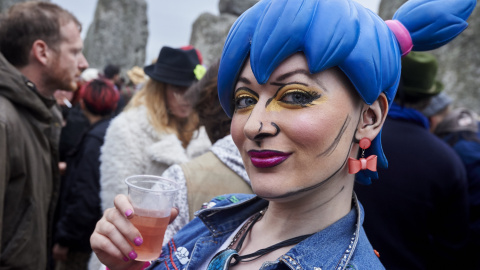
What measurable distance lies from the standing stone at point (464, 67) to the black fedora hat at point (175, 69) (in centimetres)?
645

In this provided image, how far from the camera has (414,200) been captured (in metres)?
2.21

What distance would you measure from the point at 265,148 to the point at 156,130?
1927 millimetres

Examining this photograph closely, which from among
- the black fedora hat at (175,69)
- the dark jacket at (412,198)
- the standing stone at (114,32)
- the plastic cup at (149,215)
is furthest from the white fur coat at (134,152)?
the standing stone at (114,32)

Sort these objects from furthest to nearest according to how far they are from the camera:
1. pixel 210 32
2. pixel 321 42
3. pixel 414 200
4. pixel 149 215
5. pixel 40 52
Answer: pixel 210 32, pixel 40 52, pixel 414 200, pixel 149 215, pixel 321 42

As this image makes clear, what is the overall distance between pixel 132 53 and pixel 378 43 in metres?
12.9

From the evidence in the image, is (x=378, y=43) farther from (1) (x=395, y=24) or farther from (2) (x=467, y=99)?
(2) (x=467, y=99)

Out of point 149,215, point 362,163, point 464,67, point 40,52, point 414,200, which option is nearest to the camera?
point 362,163

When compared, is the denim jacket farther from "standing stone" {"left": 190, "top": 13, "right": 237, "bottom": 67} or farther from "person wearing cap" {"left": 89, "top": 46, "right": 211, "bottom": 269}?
"standing stone" {"left": 190, "top": 13, "right": 237, "bottom": 67}

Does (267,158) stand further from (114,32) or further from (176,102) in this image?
(114,32)

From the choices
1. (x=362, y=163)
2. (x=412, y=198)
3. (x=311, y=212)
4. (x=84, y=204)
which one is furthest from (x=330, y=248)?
(x=84, y=204)

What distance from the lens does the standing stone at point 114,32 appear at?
1248cm

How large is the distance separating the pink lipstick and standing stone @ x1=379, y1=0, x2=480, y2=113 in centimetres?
779

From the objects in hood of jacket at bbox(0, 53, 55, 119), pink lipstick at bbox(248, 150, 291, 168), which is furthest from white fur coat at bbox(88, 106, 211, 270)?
pink lipstick at bbox(248, 150, 291, 168)

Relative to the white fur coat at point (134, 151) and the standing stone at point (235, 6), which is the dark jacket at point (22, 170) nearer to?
the white fur coat at point (134, 151)
